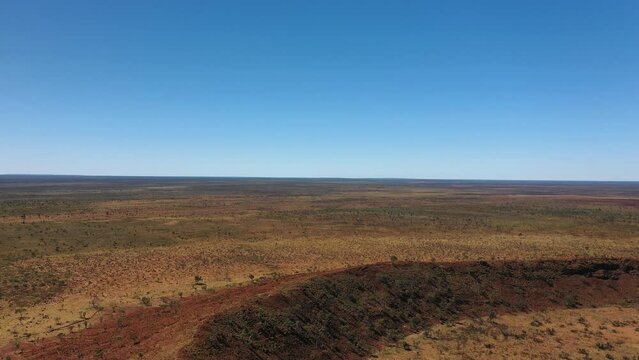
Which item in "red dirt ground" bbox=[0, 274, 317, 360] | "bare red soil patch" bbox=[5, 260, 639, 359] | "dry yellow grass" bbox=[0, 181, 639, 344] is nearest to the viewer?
"red dirt ground" bbox=[0, 274, 317, 360]

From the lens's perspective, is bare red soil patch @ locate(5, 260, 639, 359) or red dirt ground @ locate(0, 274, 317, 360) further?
bare red soil patch @ locate(5, 260, 639, 359)

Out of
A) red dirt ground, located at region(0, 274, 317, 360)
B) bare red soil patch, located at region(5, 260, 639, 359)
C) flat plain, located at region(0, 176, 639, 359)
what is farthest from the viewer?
flat plain, located at region(0, 176, 639, 359)

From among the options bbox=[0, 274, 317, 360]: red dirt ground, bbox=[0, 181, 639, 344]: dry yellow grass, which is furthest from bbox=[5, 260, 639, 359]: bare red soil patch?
bbox=[0, 181, 639, 344]: dry yellow grass

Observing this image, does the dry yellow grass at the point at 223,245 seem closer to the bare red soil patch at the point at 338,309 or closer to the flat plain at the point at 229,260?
the flat plain at the point at 229,260

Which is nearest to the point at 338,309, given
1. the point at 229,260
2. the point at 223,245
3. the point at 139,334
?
the point at 139,334

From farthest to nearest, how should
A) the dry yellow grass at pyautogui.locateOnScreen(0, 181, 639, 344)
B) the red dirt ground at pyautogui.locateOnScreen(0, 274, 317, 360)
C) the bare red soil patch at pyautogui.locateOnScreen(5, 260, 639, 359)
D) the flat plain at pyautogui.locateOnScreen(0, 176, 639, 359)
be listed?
1. the dry yellow grass at pyautogui.locateOnScreen(0, 181, 639, 344)
2. the flat plain at pyautogui.locateOnScreen(0, 176, 639, 359)
3. the bare red soil patch at pyautogui.locateOnScreen(5, 260, 639, 359)
4. the red dirt ground at pyautogui.locateOnScreen(0, 274, 317, 360)

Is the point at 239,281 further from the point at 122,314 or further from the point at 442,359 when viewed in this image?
the point at 442,359

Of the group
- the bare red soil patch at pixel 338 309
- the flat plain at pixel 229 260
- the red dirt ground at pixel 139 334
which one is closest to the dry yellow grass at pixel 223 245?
the flat plain at pixel 229 260

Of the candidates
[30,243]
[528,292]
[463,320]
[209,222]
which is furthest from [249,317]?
[209,222]

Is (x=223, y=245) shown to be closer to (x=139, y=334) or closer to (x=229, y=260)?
(x=229, y=260)

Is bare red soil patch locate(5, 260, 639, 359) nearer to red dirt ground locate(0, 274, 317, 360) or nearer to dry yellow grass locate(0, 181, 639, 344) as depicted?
red dirt ground locate(0, 274, 317, 360)

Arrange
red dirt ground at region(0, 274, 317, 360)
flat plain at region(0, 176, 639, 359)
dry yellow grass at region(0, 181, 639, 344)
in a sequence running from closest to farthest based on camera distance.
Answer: red dirt ground at region(0, 274, 317, 360), flat plain at region(0, 176, 639, 359), dry yellow grass at region(0, 181, 639, 344)

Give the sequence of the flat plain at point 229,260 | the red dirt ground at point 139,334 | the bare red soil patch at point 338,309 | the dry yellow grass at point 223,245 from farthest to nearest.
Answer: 1. the dry yellow grass at point 223,245
2. the flat plain at point 229,260
3. the bare red soil patch at point 338,309
4. the red dirt ground at point 139,334
